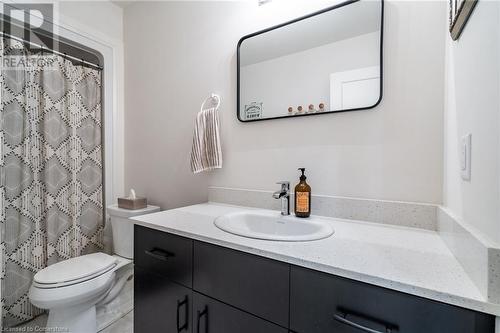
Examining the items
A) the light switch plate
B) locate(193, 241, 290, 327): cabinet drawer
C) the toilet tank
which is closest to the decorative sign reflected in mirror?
the light switch plate

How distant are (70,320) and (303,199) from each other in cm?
139

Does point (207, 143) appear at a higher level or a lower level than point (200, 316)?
higher

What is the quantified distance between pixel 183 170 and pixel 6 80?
1162 millimetres

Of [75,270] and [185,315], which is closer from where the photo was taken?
[185,315]

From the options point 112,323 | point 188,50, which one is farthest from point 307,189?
point 112,323

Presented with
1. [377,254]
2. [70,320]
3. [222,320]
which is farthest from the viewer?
[70,320]

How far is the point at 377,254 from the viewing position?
72cm

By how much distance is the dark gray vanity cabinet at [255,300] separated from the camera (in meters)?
0.55

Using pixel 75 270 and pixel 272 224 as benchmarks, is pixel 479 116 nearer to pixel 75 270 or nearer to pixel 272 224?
pixel 272 224

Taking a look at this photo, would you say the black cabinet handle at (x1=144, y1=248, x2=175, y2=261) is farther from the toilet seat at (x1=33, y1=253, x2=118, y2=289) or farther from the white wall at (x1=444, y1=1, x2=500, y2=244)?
the white wall at (x1=444, y1=1, x2=500, y2=244)

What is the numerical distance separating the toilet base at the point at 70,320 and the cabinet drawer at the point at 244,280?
2.91ft

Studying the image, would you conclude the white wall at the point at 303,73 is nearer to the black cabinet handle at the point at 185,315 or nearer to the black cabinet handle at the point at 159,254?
the black cabinet handle at the point at 159,254

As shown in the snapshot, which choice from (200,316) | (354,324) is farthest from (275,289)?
(200,316)

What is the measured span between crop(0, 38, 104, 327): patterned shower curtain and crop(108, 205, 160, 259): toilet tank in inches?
9.3
